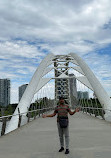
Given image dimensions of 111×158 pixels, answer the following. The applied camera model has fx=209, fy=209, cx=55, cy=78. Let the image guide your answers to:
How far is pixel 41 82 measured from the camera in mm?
23156

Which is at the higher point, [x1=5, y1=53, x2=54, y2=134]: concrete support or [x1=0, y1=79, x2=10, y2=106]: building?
[x1=0, y1=79, x2=10, y2=106]: building

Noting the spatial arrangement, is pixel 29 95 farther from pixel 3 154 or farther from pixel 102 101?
pixel 3 154

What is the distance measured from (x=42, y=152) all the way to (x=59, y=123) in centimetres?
69

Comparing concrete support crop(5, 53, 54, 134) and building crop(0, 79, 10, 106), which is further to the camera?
building crop(0, 79, 10, 106)

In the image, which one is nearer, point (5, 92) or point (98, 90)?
point (98, 90)

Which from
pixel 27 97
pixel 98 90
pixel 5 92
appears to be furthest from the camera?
pixel 5 92

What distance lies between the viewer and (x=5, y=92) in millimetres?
78625

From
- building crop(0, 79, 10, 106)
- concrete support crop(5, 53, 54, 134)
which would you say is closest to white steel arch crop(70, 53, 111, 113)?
concrete support crop(5, 53, 54, 134)

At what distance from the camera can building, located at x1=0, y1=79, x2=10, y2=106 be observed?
253ft

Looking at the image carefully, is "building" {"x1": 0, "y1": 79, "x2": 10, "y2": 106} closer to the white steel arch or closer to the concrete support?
the concrete support

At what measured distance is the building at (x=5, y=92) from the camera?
77.0m

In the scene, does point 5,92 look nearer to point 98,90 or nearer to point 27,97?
point 27,97

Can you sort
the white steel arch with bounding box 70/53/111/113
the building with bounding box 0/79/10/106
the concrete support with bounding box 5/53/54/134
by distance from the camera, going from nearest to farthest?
the concrete support with bounding box 5/53/54/134 < the white steel arch with bounding box 70/53/111/113 < the building with bounding box 0/79/10/106

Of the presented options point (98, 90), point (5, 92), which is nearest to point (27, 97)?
point (98, 90)
